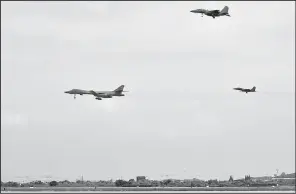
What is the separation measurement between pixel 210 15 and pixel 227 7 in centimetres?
454

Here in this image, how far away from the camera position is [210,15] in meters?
200

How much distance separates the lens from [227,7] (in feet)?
656
